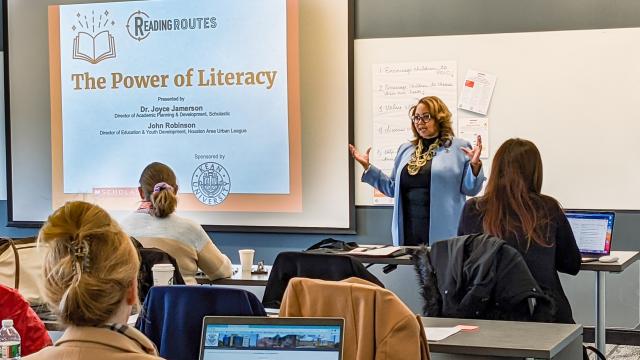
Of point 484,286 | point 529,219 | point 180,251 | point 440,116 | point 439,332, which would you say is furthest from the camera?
point 440,116

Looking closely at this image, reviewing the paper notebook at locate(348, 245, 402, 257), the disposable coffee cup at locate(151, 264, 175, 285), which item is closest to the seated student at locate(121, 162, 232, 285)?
the disposable coffee cup at locate(151, 264, 175, 285)

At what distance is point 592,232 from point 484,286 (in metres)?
1.51

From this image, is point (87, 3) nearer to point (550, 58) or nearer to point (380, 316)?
point (550, 58)

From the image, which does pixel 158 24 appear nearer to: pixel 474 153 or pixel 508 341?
pixel 474 153

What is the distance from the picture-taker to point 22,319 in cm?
322

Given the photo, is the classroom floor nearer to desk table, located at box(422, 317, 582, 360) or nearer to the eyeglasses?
the eyeglasses

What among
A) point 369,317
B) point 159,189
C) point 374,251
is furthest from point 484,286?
point 159,189

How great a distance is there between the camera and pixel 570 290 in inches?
254

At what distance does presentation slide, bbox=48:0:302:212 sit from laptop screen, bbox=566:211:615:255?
250 centimetres

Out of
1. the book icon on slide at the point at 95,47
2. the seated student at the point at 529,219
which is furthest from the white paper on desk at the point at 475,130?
the book icon on slide at the point at 95,47

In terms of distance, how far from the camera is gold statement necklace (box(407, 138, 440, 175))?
5823 millimetres

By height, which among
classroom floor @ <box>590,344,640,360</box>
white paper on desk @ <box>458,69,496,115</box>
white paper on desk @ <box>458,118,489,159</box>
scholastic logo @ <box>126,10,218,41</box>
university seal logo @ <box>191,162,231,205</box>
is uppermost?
scholastic logo @ <box>126,10,218,41</box>

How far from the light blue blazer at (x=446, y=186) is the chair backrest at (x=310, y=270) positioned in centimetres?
221

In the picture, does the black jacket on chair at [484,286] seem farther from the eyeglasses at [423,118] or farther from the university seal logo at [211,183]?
the university seal logo at [211,183]
